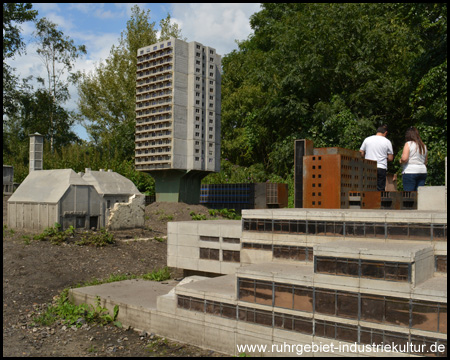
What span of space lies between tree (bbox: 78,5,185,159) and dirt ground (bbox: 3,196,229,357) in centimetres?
2360

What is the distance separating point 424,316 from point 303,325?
3.03m

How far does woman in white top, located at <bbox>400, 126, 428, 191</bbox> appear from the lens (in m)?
14.4

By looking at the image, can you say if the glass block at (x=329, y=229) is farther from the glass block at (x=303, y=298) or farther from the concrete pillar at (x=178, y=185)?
the concrete pillar at (x=178, y=185)

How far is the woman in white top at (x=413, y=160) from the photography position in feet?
47.4

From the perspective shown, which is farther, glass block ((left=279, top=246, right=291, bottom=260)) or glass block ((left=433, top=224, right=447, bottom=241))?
glass block ((left=279, top=246, right=291, bottom=260))

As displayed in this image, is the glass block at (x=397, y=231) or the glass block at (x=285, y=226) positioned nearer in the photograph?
the glass block at (x=397, y=231)

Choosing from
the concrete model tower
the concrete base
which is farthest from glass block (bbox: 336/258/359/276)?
the concrete model tower

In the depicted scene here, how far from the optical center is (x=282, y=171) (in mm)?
40125

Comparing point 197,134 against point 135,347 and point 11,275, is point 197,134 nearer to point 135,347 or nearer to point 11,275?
point 11,275

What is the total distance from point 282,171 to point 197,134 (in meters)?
9.06

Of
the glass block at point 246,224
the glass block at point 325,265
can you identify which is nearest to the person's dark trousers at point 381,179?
the glass block at point 246,224

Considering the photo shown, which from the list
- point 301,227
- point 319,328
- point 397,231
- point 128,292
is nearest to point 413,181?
point 397,231

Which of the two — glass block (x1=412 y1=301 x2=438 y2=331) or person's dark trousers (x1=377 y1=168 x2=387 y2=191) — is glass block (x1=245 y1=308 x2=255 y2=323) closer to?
glass block (x1=412 y1=301 x2=438 y2=331)

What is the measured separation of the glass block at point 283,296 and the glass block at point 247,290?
29.8 inches
